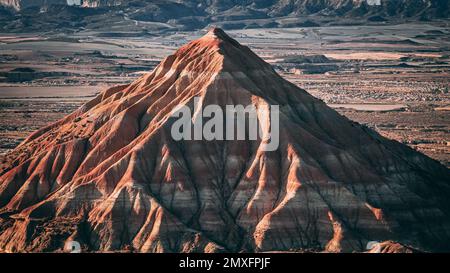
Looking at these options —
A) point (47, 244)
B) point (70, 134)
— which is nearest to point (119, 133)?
point (70, 134)

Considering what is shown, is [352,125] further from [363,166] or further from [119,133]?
[119,133]

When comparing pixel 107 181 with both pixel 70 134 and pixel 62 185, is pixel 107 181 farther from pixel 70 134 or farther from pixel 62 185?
pixel 70 134

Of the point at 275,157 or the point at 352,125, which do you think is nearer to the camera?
the point at 275,157

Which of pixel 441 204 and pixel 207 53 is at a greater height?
pixel 207 53
